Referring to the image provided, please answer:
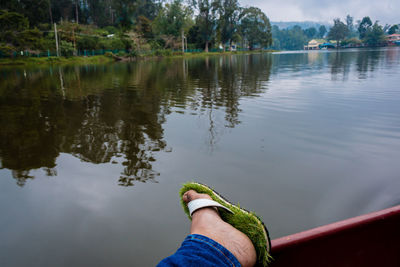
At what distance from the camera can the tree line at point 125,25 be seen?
34.5 meters

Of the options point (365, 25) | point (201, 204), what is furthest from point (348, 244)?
point (365, 25)

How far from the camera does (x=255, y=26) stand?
271ft

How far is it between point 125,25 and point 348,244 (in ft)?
186

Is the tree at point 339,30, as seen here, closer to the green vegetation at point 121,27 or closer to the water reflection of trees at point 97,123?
the green vegetation at point 121,27

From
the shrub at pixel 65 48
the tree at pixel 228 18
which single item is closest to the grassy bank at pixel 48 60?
the shrub at pixel 65 48

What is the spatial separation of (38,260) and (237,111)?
6272 mm

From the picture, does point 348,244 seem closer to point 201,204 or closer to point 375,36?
point 201,204

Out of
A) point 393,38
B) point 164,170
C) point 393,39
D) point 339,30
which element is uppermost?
point 339,30

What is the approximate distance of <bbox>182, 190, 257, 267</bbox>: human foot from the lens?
1436 mm

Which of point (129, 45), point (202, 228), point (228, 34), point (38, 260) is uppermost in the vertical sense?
point (228, 34)

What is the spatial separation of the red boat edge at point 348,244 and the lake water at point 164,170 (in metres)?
1.14

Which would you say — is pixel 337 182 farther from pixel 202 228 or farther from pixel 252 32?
pixel 252 32

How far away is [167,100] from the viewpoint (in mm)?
9922

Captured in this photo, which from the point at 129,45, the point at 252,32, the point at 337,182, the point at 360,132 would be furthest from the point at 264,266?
the point at 252,32
